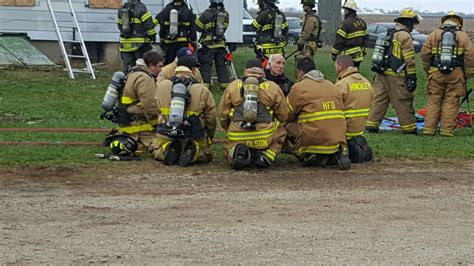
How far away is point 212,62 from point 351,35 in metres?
3.56

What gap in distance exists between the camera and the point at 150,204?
8352mm

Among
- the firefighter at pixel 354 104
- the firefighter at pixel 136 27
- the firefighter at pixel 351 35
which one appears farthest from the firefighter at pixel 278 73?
the firefighter at pixel 136 27

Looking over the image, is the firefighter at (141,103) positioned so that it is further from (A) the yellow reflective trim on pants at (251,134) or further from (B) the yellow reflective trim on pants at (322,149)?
(B) the yellow reflective trim on pants at (322,149)

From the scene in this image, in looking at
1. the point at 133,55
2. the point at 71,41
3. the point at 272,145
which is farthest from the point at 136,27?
the point at 272,145

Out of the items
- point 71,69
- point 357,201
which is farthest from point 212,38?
point 357,201

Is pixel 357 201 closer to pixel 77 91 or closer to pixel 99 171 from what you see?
pixel 99 171

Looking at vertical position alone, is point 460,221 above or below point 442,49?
below

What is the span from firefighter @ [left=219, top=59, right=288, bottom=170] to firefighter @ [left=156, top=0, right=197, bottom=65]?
22.8ft

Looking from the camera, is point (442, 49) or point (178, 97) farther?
point (442, 49)

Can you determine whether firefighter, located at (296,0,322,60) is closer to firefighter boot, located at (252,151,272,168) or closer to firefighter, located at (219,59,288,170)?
firefighter, located at (219,59,288,170)

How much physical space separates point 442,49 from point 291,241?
756cm

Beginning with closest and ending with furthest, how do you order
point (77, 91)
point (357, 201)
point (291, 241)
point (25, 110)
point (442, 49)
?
point (291, 241) → point (357, 201) → point (442, 49) → point (25, 110) → point (77, 91)

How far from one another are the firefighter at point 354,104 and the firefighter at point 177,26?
255 inches

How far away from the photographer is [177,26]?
680 inches
